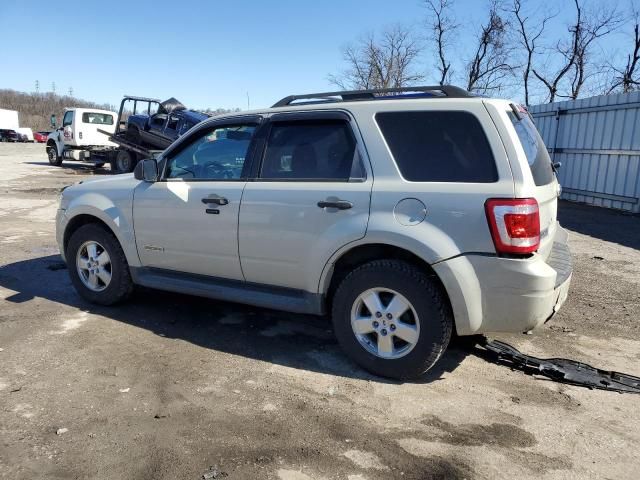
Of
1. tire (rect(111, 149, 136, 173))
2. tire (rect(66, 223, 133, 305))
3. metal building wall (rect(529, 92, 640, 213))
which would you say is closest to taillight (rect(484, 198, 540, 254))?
tire (rect(66, 223, 133, 305))

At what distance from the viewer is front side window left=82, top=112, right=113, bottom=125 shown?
71.1 ft

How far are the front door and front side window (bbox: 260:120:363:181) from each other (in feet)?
0.85

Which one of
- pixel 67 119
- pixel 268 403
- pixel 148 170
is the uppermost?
pixel 67 119

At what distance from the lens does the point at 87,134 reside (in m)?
21.7

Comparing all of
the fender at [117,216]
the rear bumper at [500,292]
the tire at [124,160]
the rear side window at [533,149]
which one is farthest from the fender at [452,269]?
the tire at [124,160]

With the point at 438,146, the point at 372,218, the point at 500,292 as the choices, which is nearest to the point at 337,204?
the point at 372,218

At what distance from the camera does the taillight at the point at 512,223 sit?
10.4 feet

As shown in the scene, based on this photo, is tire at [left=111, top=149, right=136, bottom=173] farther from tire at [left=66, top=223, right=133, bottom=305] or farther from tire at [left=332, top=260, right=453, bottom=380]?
tire at [left=332, top=260, right=453, bottom=380]

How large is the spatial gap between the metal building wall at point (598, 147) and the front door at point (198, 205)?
10.7m

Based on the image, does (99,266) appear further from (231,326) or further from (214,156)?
(214,156)

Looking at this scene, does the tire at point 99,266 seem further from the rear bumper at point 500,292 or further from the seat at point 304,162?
the rear bumper at point 500,292

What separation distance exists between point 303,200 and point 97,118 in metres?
20.9

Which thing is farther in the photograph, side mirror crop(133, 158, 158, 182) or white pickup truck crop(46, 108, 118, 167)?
white pickup truck crop(46, 108, 118, 167)

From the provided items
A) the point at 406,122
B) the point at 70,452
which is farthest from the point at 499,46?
the point at 70,452
